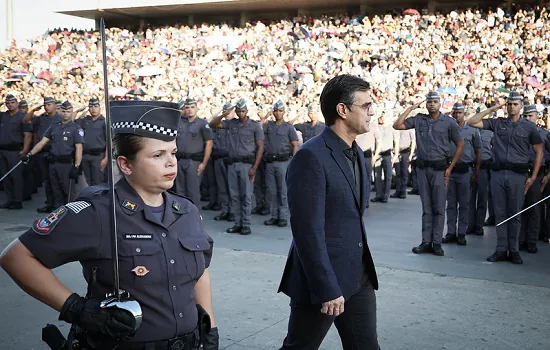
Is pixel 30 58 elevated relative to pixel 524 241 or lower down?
elevated

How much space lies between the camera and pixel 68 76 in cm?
2786

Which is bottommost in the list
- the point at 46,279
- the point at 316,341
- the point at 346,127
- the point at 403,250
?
the point at 403,250

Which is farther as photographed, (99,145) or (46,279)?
(99,145)

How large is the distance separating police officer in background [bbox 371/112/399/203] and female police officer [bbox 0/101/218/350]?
11.1 m

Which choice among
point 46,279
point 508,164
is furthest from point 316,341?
point 508,164

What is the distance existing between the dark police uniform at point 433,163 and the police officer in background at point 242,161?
2701 mm

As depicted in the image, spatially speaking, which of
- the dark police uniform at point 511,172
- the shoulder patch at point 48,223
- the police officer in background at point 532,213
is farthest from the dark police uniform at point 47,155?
the shoulder patch at point 48,223

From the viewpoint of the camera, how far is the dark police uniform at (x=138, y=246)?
7.14ft

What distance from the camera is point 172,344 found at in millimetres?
2264

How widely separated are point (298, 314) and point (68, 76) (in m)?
26.6

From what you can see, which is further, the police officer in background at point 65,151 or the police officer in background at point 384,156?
the police officer in background at point 384,156

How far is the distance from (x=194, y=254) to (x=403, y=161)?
42.0ft

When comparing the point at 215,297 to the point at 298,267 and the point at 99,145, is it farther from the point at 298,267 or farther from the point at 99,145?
the point at 99,145

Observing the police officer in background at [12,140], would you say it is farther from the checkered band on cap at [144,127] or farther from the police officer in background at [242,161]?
the checkered band on cap at [144,127]
